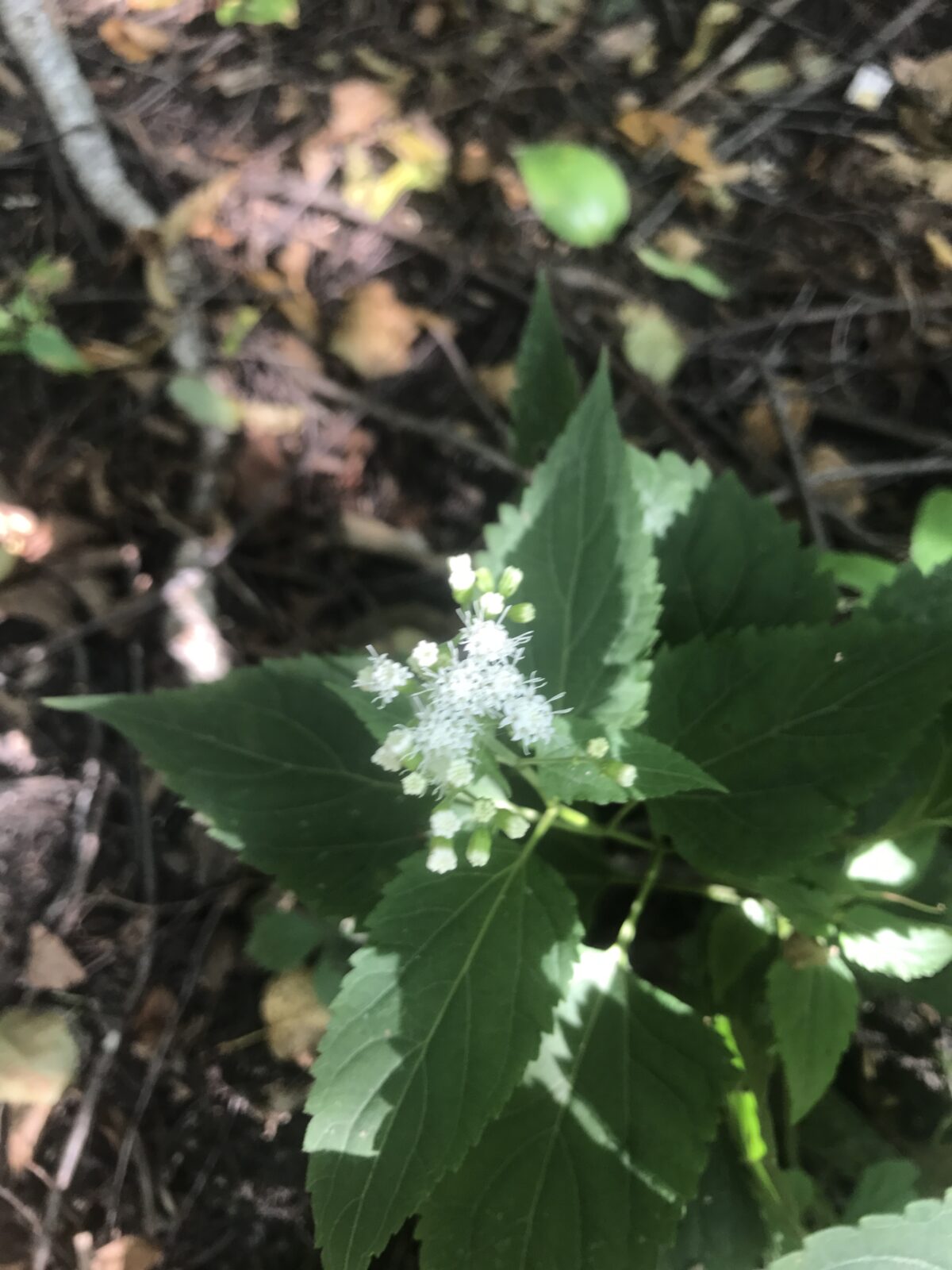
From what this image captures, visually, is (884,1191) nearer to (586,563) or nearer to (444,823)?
(444,823)

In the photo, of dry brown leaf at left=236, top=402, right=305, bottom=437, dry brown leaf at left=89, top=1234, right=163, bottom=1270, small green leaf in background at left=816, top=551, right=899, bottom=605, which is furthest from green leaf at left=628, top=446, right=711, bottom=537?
dry brown leaf at left=89, top=1234, right=163, bottom=1270

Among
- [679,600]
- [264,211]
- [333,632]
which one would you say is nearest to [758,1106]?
[679,600]

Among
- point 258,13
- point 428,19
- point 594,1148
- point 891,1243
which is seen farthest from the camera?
point 428,19

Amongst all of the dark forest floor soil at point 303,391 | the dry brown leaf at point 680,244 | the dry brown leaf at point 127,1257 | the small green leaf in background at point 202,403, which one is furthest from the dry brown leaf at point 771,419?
the dry brown leaf at point 127,1257

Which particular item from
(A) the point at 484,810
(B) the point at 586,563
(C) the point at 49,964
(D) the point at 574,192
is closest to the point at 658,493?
(B) the point at 586,563

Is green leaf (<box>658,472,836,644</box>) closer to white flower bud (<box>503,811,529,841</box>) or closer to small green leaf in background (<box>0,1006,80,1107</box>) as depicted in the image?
white flower bud (<box>503,811,529,841</box>)

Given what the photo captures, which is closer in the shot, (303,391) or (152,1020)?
(152,1020)

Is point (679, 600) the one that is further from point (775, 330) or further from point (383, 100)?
point (383, 100)
